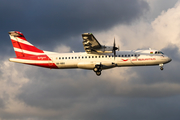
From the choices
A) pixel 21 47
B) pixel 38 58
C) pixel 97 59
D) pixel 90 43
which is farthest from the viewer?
pixel 21 47

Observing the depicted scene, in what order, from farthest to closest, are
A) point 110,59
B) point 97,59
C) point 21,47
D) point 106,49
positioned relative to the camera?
1. point 21,47
2. point 97,59
3. point 110,59
4. point 106,49

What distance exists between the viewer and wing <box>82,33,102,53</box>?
37.3 m

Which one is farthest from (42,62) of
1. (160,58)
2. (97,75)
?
(160,58)

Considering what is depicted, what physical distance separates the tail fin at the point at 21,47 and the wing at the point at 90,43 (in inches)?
336

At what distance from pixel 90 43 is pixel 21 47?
1269 cm

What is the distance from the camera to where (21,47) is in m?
43.6

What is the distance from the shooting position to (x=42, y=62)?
42000 mm

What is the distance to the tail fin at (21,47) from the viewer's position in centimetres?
4334

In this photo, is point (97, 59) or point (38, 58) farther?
point (38, 58)

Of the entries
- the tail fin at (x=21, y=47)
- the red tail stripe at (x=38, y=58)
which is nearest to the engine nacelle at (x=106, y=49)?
the red tail stripe at (x=38, y=58)

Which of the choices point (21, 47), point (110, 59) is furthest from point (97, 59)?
point (21, 47)

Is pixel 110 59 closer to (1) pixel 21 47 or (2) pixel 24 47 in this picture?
(2) pixel 24 47

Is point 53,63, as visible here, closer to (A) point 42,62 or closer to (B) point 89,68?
(A) point 42,62

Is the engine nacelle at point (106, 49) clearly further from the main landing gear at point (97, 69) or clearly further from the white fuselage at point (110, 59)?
the main landing gear at point (97, 69)
